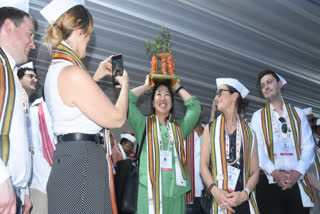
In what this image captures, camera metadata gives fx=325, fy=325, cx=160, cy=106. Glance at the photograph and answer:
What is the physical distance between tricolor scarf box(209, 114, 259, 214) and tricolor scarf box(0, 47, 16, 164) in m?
2.05

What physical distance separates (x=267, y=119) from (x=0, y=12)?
281 centimetres

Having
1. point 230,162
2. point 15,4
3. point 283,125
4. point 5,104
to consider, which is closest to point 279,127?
point 283,125

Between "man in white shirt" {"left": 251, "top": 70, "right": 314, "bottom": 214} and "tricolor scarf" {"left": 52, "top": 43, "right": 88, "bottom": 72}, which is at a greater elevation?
"tricolor scarf" {"left": 52, "top": 43, "right": 88, "bottom": 72}

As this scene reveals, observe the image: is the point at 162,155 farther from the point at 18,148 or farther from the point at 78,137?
the point at 18,148

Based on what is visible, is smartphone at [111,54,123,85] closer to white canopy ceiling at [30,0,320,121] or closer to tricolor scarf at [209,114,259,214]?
tricolor scarf at [209,114,259,214]

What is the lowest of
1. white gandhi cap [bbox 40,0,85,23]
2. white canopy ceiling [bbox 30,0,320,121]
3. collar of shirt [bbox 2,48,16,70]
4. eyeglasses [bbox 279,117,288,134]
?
collar of shirt [bbox 2,48,16,70]

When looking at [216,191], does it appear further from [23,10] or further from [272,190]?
[23,10]

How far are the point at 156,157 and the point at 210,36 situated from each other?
2313 mm

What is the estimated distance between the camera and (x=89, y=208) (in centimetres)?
159

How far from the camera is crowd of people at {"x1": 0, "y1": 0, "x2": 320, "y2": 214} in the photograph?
1569 mm

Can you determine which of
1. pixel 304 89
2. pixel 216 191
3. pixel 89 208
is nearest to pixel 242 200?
pixel 216 191

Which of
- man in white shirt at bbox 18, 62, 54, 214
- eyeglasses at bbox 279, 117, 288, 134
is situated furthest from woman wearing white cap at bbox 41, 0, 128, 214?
eyeglasses at bbox 279, 117, 288, 134

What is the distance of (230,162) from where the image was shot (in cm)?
295

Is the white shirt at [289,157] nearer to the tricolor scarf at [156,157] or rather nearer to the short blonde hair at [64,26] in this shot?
the tricolor scarf at [156,157]
